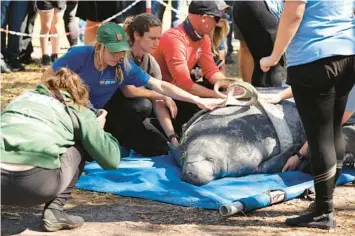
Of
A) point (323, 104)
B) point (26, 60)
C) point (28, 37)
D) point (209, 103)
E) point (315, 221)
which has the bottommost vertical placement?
point (26, 60)

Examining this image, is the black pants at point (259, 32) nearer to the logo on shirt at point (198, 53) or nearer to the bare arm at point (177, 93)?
the logo on shirt at point (198, 53)

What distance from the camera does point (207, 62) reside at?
5730mm

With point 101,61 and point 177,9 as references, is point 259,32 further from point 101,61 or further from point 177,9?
point 177,9

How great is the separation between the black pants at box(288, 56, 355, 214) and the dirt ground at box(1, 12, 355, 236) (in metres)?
0.26

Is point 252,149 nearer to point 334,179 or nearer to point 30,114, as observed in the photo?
point 334,179

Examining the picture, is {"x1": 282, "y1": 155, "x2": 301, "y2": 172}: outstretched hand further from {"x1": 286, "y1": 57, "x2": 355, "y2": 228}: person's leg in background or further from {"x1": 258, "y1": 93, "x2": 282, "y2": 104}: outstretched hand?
{"x1": 286, "y1": 57, "x2": 355, "y2": 228}: person's leg in background

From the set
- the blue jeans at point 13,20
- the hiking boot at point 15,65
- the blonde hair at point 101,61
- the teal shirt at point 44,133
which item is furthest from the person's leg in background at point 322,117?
the hiking boot at point 15,65

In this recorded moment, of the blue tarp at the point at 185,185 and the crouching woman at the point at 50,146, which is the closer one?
the crouching woman at the point at 50,146

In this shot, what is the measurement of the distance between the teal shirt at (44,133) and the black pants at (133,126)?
57.5 inches

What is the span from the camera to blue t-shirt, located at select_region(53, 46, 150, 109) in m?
4.68

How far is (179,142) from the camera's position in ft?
17.0

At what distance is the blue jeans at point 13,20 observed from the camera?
8.76 meters

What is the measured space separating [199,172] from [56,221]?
1059mm

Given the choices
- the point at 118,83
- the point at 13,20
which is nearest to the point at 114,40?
the point at 118,83
